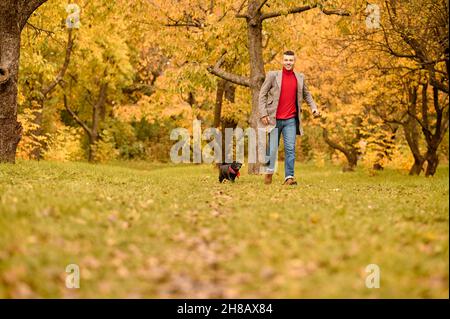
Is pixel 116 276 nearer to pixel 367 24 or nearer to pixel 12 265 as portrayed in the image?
pixel 12 265

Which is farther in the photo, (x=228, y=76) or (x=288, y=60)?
(x=228, y=76)

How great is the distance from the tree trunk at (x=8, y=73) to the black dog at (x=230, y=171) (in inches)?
233

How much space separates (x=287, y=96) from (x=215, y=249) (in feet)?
23.8

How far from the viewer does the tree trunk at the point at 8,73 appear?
14883mm

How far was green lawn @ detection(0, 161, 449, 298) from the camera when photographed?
14.5 ft

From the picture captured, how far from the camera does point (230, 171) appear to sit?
13.8 m

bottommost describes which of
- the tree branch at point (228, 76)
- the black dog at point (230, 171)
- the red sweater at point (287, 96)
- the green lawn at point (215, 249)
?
the green lawn at point (215, 249)

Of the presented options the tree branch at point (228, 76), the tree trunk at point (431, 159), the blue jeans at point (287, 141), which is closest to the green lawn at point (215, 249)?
the blue jeans at point (287, 141)

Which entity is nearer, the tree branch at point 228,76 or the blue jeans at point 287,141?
the blue jeans at point 287,141

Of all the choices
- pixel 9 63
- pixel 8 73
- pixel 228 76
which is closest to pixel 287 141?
pixel 228 76

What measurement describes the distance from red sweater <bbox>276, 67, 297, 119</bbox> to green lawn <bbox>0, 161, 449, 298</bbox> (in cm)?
467

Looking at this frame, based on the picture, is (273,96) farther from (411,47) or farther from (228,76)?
(228,76)

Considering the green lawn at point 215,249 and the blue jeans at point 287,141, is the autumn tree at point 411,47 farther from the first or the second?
the green lawn at point 215,249

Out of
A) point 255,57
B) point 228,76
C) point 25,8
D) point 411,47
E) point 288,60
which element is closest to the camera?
point 288,60
